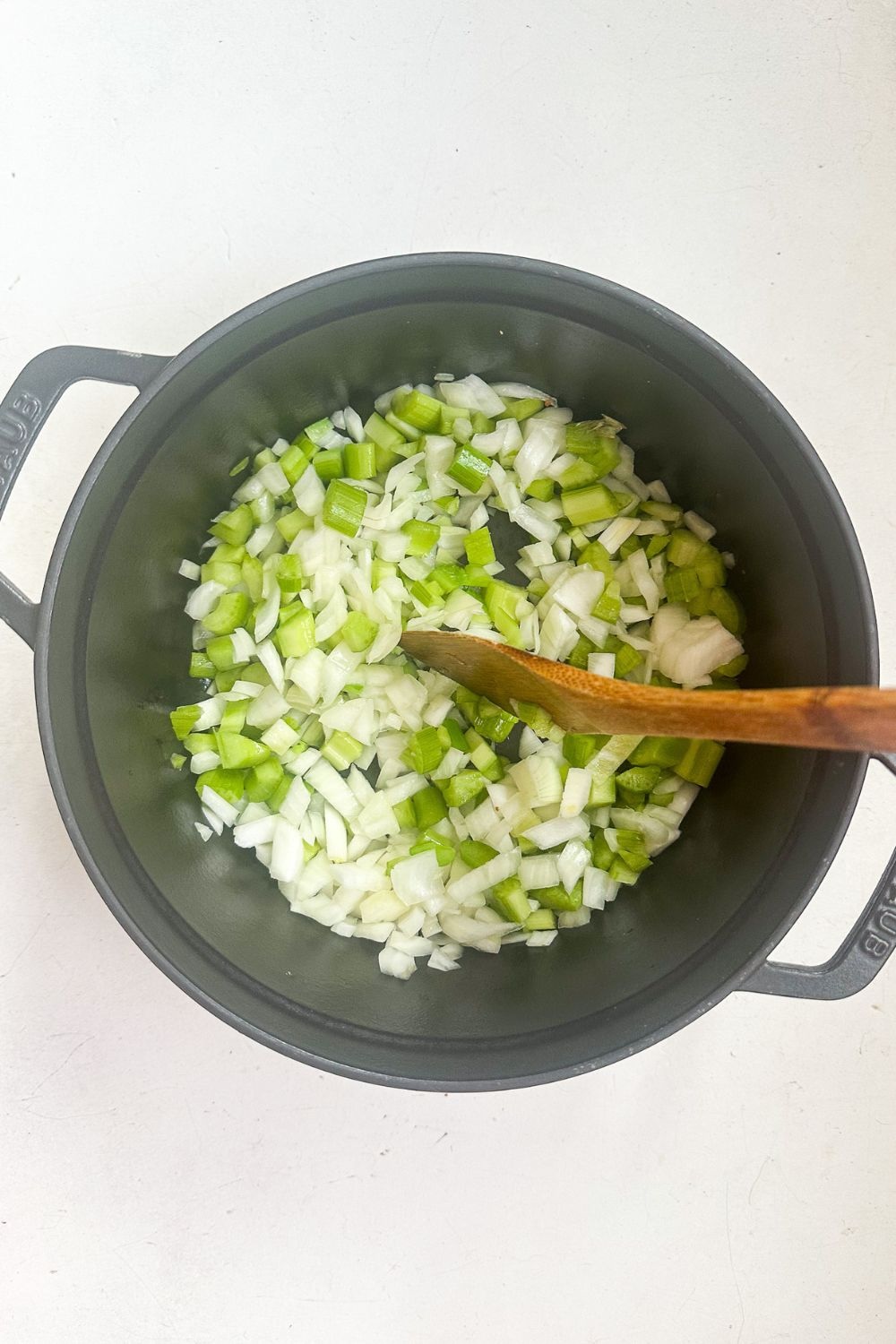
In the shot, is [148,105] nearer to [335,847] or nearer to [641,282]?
[641,282]

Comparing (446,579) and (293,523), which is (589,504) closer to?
(446,579)

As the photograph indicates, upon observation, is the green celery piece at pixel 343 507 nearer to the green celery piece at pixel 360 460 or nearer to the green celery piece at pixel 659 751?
the green celery piece at pixel 360 460

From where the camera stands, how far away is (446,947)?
4.62ft

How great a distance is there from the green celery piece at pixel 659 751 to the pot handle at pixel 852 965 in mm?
341

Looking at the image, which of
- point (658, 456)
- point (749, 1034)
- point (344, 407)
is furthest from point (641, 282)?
point (749, 1034)

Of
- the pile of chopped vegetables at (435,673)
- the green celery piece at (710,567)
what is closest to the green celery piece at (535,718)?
the pile of chopped vegetables at (435,673)

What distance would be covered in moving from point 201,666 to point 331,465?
0.36m

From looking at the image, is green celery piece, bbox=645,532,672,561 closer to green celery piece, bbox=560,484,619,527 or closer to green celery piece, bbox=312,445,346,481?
green celery piece, bbox=560,484,619,527

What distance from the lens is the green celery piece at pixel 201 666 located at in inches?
56.6

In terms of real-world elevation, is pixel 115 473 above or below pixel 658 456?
below

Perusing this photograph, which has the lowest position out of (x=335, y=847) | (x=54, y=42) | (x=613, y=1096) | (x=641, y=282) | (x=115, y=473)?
(x=613, y=1096)

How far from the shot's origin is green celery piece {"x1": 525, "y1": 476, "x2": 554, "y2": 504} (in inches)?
56.6

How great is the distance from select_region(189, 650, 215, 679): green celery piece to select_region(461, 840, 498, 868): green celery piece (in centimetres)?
47

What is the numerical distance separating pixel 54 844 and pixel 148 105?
1.15 meters
